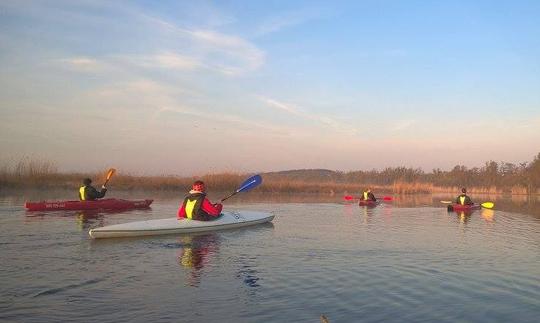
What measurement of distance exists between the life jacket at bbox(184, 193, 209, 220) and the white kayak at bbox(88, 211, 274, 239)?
7.4 inches

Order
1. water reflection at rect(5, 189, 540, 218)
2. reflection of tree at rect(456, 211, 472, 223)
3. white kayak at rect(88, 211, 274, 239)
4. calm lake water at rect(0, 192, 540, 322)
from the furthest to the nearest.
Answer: water reflection at rect(5, 189, 540, 218) → reflection of tree at rect(456, 211, 472, 223) → white kayak at rect(88, 211, 274, 239) → calm lake water at rect(0, 192, 540, 322)

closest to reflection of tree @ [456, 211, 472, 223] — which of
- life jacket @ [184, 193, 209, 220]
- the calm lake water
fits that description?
the calm lake water

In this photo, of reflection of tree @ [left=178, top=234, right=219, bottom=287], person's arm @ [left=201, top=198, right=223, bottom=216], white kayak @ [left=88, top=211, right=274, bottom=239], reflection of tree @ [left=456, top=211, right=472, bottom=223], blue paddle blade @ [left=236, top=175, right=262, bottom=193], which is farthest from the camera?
reflection of tree @ [left=456, top=211, right=472, bottom=223]

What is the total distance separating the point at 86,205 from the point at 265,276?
1158cm

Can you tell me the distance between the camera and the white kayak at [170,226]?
35.4 feet

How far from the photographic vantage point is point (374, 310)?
6016mm

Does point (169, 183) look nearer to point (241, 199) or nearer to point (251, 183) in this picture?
point (241, 199)

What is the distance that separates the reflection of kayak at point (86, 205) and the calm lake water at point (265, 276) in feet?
8.51

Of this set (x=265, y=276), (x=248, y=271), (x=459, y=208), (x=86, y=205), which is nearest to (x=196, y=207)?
(x=248, y=271)

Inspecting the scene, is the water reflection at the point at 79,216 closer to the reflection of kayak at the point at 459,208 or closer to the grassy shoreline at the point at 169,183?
the reflection of kayak at the point at 459,208

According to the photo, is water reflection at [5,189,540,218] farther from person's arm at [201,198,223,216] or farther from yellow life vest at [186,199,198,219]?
person's arm at [201,198,223,216]

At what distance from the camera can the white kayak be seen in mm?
10795

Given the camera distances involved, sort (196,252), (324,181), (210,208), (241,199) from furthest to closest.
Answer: (324,181) < (241,199) < (210,208) < (196,252)

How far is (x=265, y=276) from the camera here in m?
7.62
